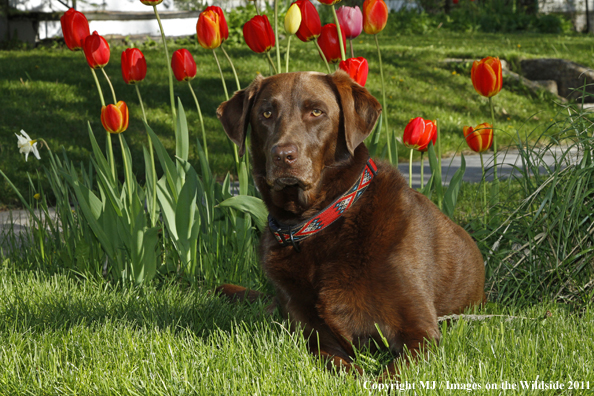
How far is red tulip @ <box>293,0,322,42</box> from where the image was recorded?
10.5 feet

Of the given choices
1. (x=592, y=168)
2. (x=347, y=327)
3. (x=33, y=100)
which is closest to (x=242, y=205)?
(x=347, y=327)

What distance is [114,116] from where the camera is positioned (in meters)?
3.32

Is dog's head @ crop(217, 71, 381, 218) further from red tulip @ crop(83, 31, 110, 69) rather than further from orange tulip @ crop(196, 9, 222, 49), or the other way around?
red tulip @ crop(83, 31, 110, 69)

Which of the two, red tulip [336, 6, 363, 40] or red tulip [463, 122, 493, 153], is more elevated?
red tulip [336, 6, 363, 40]

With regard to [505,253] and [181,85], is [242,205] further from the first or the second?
[181,85]

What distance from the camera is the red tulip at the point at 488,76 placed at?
10.4 ft

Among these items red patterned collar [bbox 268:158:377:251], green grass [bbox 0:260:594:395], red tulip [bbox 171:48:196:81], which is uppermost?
red tulip [bbox 171:48:196:81]

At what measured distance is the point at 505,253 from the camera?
331 cm

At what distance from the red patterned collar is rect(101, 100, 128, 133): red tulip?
1.37 m

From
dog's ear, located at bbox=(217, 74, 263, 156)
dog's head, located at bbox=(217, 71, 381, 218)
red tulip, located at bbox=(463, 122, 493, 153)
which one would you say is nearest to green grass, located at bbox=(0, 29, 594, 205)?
red tulip, located at bbox=(463, 122, 493, 153)

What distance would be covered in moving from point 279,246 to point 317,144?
49 cm

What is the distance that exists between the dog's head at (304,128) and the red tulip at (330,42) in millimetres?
809

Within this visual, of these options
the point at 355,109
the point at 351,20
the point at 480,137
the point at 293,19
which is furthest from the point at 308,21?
the point at 480,137

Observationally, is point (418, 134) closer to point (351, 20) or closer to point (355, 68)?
point (355, 68)
